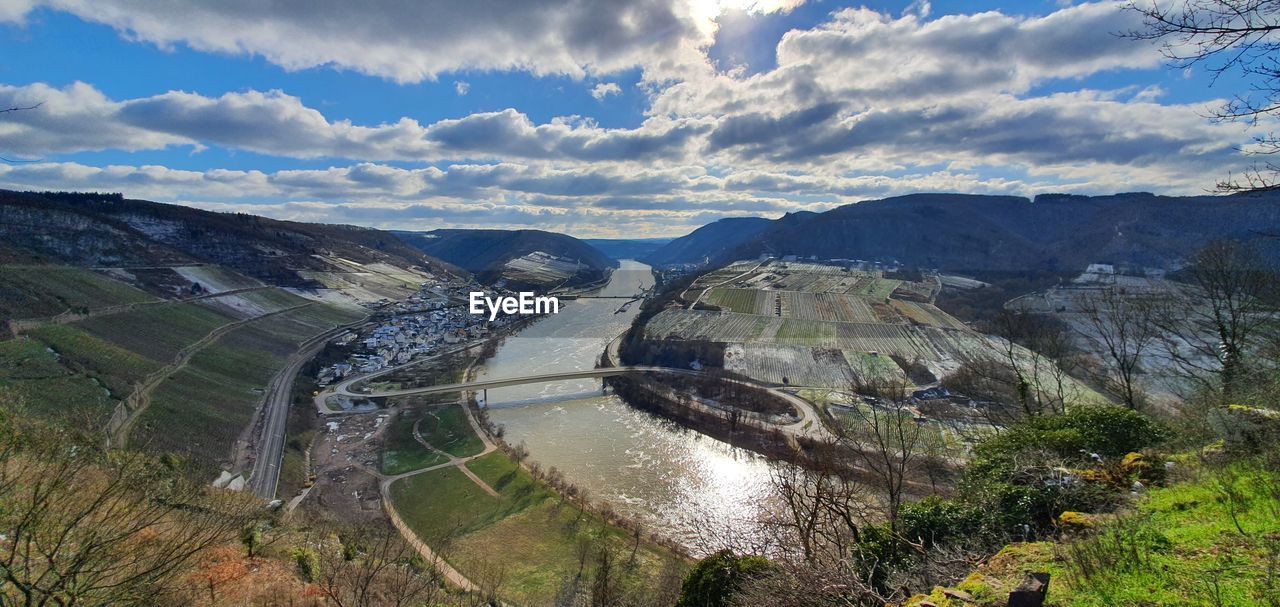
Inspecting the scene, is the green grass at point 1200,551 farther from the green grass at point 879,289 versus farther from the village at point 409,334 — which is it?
the green grass at point 879,289

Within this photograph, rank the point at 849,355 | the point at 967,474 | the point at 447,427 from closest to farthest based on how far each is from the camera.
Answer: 1. the point at 967,474
2. the point at 447,427
3. the point at 849,355

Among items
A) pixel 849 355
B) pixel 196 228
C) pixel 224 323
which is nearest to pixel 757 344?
pixel 849 355

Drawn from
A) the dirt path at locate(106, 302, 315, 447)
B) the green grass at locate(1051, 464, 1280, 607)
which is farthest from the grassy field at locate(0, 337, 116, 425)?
the green grass at locate(1051, 464, 1280, 607)

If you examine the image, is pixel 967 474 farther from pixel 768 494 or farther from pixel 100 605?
pixel 768 494
